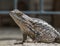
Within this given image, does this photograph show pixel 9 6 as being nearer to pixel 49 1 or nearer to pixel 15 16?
pixel 49 1

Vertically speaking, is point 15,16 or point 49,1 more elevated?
point 15,16

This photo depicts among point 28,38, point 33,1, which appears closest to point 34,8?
point 33,1

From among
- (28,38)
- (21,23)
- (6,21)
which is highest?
(21,23)

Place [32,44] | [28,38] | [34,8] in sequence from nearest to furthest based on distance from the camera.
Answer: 1. [32,44]
2. [28,38]
3. [34,8]

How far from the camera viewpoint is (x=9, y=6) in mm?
9625

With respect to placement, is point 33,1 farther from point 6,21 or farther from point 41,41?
point 41,41

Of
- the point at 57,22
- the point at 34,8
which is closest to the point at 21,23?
the point at 57,22

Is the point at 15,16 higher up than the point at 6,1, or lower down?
higher up

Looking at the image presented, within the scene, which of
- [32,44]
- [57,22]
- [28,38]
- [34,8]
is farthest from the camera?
[34,8]

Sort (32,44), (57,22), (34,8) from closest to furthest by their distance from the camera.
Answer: (32,44)
(57,22)
(34,8)

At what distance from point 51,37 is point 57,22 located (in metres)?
3.71

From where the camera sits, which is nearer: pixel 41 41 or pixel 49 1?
pixel 41 41

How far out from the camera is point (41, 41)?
504 centimetres

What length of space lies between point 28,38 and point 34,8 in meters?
4.09
